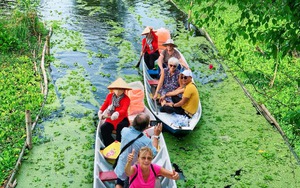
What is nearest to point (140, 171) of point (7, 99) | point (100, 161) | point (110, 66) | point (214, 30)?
point (100, 161)

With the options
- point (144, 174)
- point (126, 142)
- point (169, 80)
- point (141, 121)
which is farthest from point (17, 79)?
point (144, 174)

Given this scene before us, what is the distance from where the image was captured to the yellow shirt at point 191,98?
8172 mm

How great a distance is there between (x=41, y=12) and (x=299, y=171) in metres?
15.6

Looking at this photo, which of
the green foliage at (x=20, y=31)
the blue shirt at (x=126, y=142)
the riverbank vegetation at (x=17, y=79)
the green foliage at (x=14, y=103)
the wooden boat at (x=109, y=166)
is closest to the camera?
the blue shirt at (x=126, y=142)

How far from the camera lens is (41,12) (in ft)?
62.1

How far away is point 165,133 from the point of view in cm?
855

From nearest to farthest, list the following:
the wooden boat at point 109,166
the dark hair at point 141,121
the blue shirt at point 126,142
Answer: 1. the dark hair at point 141,121
2. the blue shirt at point 126,142
3. the wooden boat at point 109,166

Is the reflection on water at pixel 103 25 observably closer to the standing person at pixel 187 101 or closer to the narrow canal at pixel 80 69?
the narrow canal at pixel 80 69

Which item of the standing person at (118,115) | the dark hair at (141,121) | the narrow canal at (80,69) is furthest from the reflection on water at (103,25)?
the dark hair at (141,121)

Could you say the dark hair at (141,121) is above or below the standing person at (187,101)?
above

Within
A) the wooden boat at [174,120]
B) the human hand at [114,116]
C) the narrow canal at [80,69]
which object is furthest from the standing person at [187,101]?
the narrow canal at [80,69]

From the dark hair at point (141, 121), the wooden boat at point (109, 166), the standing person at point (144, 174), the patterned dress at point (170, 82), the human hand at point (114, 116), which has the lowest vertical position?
the wooden boat at point (109, 166)

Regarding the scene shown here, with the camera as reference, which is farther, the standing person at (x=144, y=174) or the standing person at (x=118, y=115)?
the standing person at (x=118, y=115)

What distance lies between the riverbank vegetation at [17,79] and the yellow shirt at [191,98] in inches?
147
